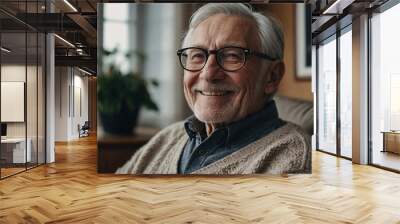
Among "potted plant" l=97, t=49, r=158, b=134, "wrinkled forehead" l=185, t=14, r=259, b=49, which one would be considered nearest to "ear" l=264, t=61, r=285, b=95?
"wrinkled forehead" l=185, t=14, r=259, b=49

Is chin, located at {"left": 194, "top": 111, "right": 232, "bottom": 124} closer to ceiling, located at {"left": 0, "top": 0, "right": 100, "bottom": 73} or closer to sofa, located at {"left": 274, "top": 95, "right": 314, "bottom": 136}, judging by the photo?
sofa, located at {"left": 274, "top": 95, "right": 314, "bottom": 136}

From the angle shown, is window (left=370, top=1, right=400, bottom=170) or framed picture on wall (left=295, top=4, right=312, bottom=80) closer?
framed picture on wall (left=295, top=4, right=312, bottom=80)

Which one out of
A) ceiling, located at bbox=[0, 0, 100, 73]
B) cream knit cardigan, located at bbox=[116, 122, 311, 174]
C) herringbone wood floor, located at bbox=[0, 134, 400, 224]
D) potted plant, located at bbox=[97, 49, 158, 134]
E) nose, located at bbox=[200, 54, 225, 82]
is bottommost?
herringbone wood floor, located at bbox=[0, 134, 400, 224]

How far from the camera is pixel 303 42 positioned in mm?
5785

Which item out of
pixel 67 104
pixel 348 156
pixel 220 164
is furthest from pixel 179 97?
pixel 67 104

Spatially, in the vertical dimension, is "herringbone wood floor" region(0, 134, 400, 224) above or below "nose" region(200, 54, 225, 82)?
below

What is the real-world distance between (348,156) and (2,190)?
704 cm

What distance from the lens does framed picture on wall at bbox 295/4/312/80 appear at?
577 cm

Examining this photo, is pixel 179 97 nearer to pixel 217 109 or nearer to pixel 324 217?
pixel 217 109

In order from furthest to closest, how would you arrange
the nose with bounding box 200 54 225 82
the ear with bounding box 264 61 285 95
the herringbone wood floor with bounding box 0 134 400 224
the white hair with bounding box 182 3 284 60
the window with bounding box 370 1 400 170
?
1. the window with bounding box 370 1 400 170
2. the ear with bounding box 264 61 285 95
3. the white hair with bounding box 182 3 284 60
4. the nose with bounding box 200 54 225 82
5. the herringbone wood floor with bounding box 0 134 400 224

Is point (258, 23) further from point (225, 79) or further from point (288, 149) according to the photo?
point (288, 149)

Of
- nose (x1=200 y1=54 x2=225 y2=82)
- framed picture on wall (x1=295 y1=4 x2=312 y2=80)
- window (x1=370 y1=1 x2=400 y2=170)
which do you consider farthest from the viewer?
window (x1=370 y1=1 x2=400 y2=170)

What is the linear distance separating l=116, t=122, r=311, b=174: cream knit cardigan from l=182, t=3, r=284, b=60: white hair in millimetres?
1088

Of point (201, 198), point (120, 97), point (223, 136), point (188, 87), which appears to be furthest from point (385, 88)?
point (120, 97)
